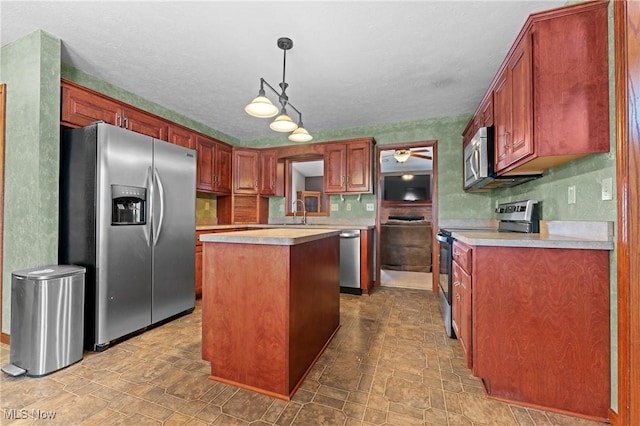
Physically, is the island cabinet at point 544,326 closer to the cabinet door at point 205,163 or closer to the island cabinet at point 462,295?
the island cabinet at point 462,295

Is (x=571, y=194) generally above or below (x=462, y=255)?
above

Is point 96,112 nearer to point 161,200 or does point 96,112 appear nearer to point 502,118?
point 161,200

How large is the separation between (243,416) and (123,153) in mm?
2140

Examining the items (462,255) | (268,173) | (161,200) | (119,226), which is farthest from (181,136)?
(462,255)

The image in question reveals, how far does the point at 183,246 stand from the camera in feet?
9.18

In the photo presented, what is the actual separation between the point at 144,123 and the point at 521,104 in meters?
3.49

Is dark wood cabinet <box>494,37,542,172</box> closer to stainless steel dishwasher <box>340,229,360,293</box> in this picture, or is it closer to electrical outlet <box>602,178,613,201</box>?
electrical outlet <box>602,178,613,201</box>

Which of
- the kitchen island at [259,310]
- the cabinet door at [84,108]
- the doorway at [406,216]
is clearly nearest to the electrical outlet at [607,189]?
the kitchen island at [259,310]

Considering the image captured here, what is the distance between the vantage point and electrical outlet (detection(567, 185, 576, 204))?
170cm

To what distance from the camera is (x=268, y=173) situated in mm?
4578

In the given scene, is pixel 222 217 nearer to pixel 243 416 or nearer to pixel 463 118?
pixel 243 416

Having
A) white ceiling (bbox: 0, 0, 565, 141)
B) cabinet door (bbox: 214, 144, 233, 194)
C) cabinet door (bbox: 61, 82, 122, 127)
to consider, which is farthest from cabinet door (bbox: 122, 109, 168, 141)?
cabinet door (bbox: 214, 144, 233, 194)

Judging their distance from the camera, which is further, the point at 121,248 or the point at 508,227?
the point at 508,227

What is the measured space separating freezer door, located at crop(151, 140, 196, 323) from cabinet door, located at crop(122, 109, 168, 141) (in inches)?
25.0
